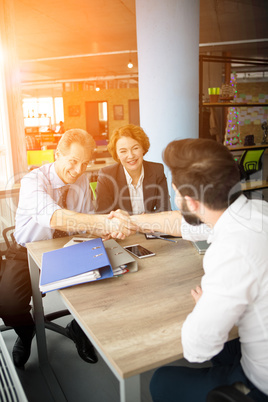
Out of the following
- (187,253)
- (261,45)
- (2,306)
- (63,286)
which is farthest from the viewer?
(261,45)

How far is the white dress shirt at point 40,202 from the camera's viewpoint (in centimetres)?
205

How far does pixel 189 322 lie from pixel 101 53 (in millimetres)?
10271

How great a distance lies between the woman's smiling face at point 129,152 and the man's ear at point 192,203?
1.49 m

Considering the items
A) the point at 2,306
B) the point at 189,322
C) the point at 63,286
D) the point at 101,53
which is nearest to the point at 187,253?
the point at 63,286

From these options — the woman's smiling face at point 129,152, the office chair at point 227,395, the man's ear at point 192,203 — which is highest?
the woman's smiling face at point 129,152

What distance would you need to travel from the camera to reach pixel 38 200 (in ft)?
6.81

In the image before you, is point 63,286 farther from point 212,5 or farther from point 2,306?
point 212,5

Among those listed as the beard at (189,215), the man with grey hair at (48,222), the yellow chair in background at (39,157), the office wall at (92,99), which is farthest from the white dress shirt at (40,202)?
the office wall at (92,99)

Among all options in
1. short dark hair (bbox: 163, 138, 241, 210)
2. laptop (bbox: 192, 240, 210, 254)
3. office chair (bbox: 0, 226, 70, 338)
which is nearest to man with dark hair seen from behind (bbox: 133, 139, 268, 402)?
short dark hair (bbox: 163, 138, 241, 210)

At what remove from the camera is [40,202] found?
2.06m

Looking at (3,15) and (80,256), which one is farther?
(3,15)

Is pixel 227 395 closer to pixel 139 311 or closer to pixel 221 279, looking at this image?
pixel 221 279

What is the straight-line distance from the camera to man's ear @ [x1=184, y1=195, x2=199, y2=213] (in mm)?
1168

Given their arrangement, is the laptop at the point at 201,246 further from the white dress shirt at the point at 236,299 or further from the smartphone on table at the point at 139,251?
the white dress shirt at the point at 236,299
